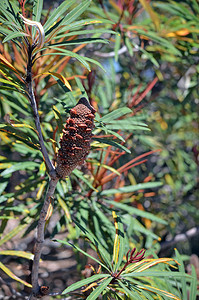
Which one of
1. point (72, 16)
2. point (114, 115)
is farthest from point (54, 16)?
point (114, 115)

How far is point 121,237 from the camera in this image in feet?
2.29

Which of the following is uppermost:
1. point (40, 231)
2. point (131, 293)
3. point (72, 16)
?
point (72, 16)

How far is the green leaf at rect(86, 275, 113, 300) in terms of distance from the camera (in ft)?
1.90

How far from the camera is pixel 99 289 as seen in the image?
1.95 ft

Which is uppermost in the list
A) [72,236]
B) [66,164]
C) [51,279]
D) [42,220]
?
[66,164]

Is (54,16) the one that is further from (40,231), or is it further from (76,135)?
(40,231)

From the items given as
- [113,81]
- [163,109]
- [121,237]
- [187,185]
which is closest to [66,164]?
[121,237]

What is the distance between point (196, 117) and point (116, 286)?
1.21 meters

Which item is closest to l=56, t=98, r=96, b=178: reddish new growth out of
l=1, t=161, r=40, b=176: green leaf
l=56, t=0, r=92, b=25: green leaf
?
l=56, t=0, r=92, b=25: green leaf

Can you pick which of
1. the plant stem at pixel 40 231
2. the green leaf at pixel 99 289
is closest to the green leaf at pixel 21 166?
the plant stem at pixel 40 231

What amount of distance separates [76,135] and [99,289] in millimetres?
279

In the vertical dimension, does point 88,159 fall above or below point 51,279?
above

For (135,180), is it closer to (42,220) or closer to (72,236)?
(72,236)

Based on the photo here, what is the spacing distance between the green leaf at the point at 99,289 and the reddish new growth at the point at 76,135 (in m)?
0.22
